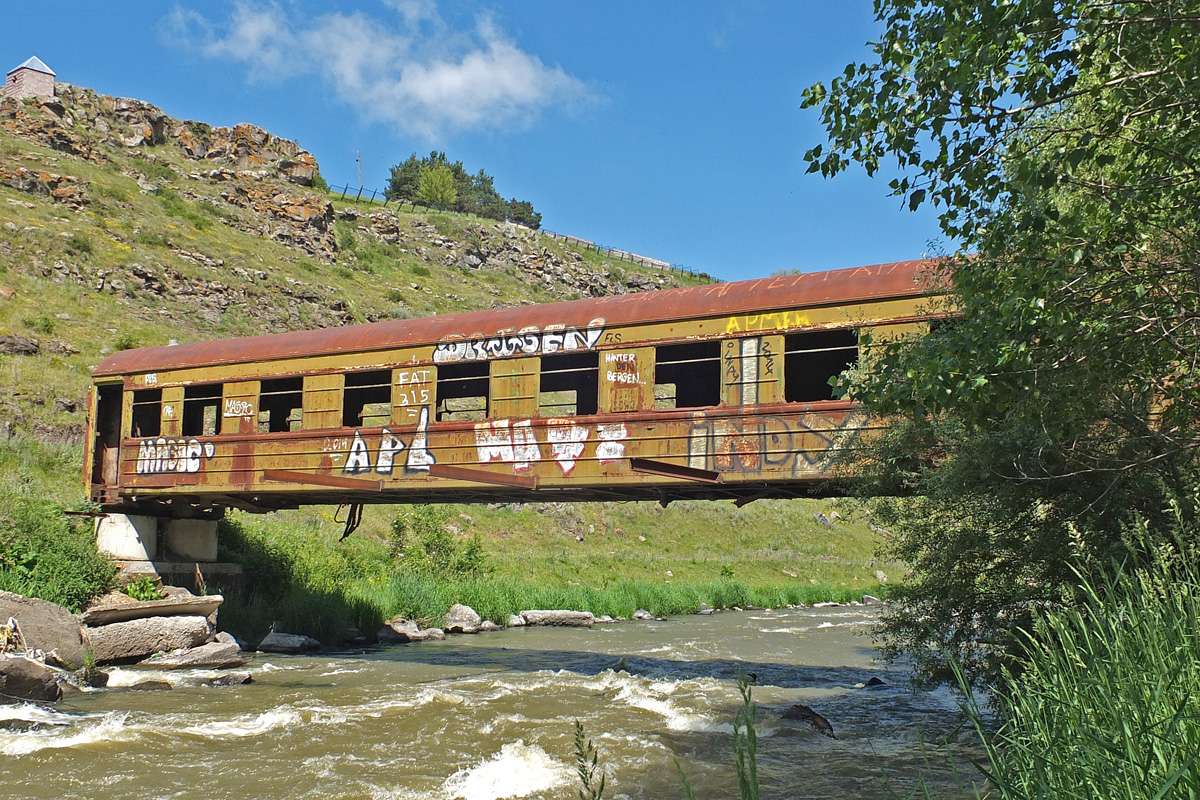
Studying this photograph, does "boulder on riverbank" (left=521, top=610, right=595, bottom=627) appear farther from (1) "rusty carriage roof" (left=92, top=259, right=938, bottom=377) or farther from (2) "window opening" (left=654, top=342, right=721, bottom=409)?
(2) "window opening" (left=654, top=342, right=721, bottom=409)

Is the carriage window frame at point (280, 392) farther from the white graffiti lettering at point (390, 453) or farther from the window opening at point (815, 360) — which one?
the window opening at point (815, 360)

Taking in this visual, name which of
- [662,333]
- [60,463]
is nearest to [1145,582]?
[662,333]

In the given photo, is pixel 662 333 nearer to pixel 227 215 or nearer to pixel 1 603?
pixel 1 603

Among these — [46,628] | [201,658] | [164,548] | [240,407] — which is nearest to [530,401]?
[240,407]

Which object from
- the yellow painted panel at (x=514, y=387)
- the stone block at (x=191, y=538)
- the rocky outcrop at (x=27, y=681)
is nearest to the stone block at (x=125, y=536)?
the stone block at (x=191, y=538)

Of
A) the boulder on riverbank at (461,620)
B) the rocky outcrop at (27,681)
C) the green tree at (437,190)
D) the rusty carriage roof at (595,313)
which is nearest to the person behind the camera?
the rocky outcrop at (27,681)

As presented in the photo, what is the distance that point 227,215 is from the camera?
50812 millimetres

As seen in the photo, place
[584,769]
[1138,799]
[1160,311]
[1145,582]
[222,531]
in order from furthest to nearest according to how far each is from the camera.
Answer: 1. [222,531]
2. [1160,311]
3. [1145,582]
4. [1138,799]
5. [584,769]

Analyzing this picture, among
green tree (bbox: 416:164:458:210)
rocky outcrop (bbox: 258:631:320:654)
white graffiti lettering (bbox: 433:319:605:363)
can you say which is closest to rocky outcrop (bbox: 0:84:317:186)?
green tree (bbox: 416:164:458:210)

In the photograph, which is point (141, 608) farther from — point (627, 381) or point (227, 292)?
point (227, 292)

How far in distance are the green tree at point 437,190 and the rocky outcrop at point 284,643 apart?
7052 centimetres

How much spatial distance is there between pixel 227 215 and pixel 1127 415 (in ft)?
164

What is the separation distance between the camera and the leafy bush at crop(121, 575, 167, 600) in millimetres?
16125

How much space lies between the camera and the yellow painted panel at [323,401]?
15.2 meters
